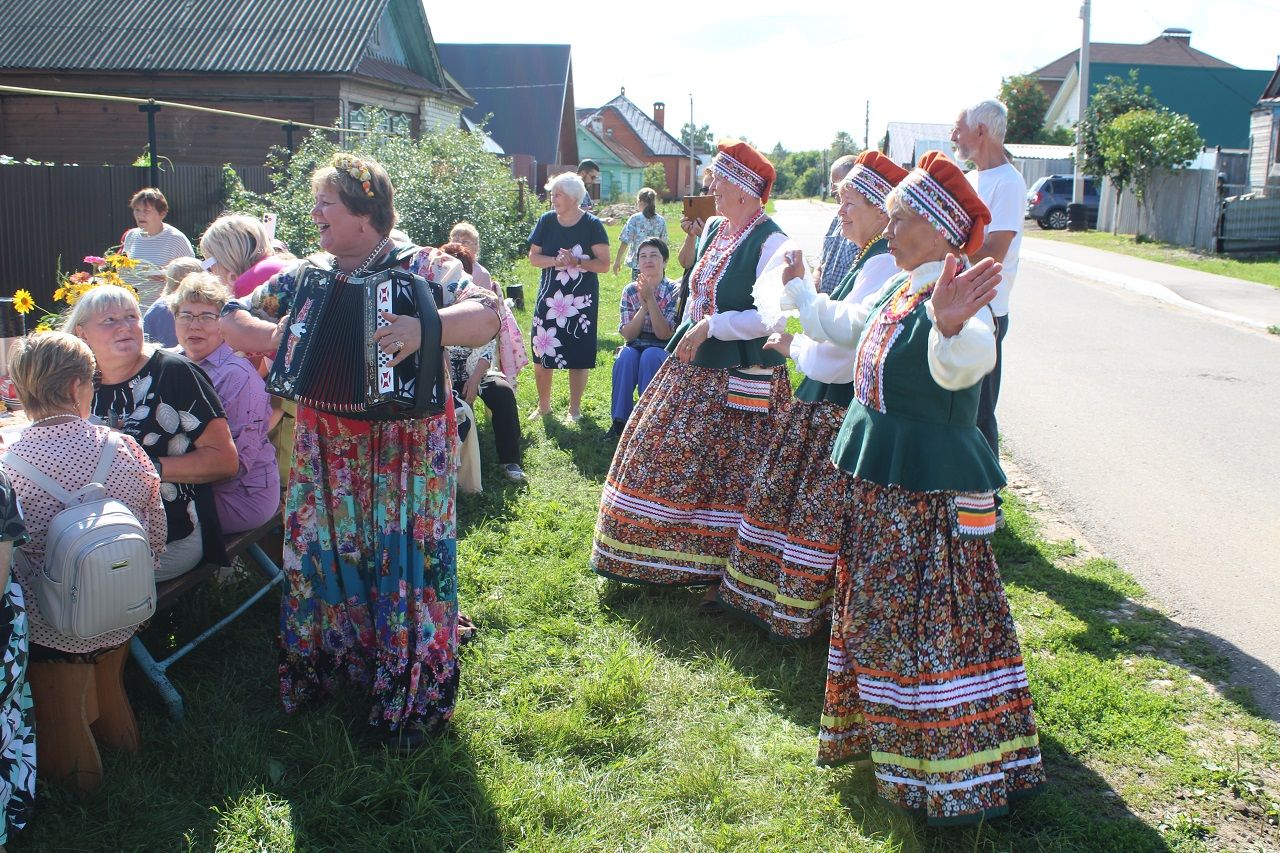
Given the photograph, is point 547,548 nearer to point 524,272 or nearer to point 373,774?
point 373,774

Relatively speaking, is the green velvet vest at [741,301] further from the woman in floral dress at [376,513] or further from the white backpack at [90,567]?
the white backpack at [90,567]

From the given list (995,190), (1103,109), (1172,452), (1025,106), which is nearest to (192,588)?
(995,190)

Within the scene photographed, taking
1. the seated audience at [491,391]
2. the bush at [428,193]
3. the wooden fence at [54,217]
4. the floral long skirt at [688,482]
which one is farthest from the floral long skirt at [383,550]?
the wooden fence at [54,217]

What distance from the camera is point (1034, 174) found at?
136 ft

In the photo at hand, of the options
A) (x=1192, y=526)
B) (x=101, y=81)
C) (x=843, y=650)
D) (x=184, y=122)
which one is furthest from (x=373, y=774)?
(x=101, y=81)

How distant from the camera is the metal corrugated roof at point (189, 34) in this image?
19.7m

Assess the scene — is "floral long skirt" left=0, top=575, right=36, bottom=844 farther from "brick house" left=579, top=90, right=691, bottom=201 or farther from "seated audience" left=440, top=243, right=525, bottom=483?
"brick house" left=579, top=90, right=691, bottom=201

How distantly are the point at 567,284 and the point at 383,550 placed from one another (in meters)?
4.87

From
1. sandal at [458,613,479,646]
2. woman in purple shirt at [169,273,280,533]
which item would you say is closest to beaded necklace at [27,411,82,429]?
woman in purple shirt at [169,273,280,533]

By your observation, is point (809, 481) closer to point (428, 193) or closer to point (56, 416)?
point (56, 416)

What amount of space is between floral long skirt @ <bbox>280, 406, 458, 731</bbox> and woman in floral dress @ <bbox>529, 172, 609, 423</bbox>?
451 cm

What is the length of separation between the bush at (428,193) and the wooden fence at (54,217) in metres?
1.35

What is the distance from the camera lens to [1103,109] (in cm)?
3133

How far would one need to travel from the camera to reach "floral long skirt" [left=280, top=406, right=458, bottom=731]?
3.47m
